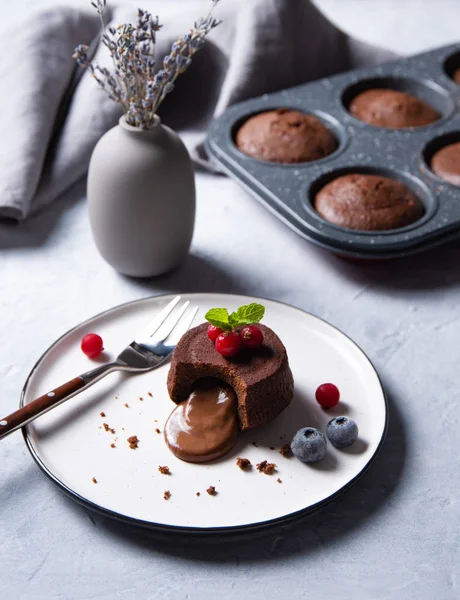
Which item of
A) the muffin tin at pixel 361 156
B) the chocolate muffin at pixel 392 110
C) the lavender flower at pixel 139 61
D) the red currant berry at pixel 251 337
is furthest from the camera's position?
the chocolate muffin at pixel 392 110

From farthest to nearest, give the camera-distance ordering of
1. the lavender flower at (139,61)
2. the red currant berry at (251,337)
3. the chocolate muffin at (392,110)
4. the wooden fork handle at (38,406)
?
the chocolate muffin at (392,110) → the lavender flower at (139,61) → the red currant berry at (251,337) → the wooden fork handle at (38,406)

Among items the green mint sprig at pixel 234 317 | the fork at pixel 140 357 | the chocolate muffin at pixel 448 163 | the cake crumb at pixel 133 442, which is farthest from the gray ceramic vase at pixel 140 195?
the chocolate muffin at pixel 448 163

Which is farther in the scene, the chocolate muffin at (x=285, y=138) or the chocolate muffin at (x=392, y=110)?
the chocolate muffin at (x=392, y=110)

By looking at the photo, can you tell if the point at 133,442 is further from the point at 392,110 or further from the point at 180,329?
the point at 392,110

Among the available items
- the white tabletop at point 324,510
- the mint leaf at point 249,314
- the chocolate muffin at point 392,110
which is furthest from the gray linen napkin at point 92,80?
the mint leaf at point 249,314

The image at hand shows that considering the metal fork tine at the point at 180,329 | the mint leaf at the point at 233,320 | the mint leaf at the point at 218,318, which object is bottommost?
the metal fork tine at the point at 180,329

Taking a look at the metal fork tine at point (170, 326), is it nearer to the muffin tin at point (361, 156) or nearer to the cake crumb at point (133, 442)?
the cake crumb at point (133, 442)

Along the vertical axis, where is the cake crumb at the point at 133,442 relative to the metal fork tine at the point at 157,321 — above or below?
below

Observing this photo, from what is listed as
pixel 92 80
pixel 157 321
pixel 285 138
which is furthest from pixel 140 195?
pixel 92 80

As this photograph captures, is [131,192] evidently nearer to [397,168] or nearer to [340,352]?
[340,352]
